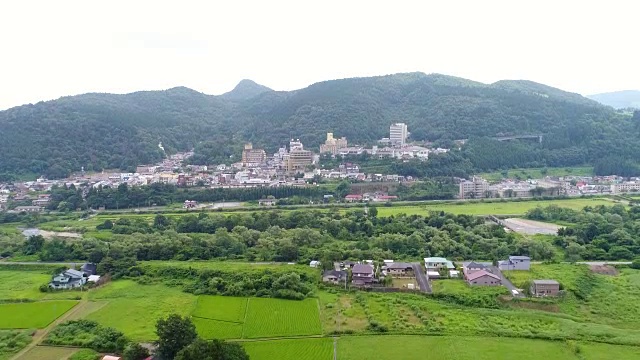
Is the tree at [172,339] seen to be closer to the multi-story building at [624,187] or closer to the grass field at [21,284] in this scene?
the grass field at [21,284]

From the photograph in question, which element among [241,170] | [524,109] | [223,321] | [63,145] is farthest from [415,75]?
[223,321]

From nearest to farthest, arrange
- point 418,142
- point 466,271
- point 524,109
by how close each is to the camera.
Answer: point 466,271
point 418,142
point 524,109

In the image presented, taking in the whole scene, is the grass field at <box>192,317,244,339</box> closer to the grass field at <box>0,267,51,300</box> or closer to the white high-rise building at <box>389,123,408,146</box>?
the grass field at <box>0,267,51,300</box>

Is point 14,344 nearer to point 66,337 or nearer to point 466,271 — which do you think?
point 66,337

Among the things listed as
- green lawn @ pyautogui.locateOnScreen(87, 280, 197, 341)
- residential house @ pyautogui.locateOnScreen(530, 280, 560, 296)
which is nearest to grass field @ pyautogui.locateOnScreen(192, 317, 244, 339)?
green lawn @ pyautogui.locateOnScreen(87, 280, 197, 341)

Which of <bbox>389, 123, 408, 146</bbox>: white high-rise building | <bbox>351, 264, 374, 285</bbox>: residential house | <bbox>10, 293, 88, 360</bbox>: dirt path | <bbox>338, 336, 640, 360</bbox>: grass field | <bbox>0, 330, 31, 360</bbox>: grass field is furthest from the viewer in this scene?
<bbox>389, 123, 408, 146</bbox>: white high-rise building

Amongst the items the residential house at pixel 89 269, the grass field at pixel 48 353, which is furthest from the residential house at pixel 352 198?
the grass field at pixel 48 353

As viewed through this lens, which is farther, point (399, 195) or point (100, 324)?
point (399, 195)
